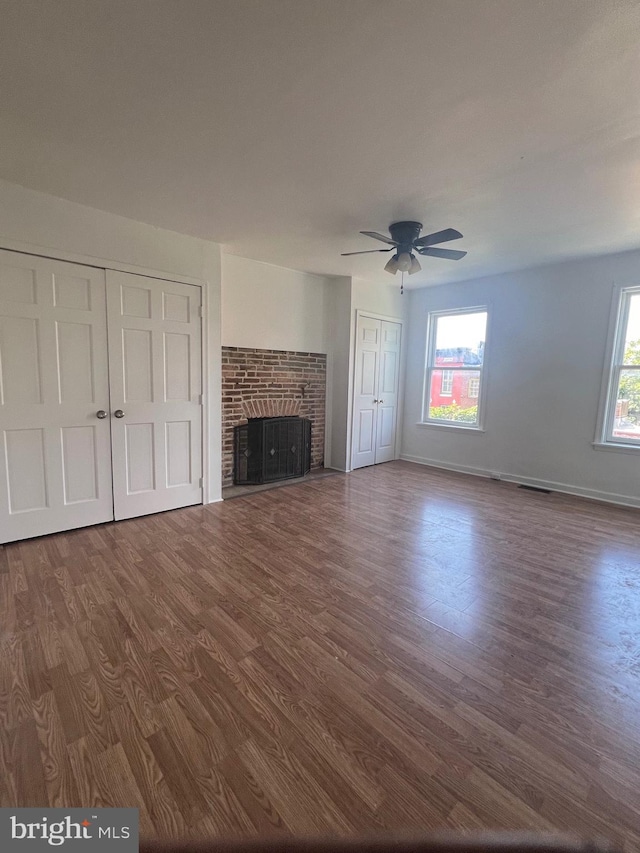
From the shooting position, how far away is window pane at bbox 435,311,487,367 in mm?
5238

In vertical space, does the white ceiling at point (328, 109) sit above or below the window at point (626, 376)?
above

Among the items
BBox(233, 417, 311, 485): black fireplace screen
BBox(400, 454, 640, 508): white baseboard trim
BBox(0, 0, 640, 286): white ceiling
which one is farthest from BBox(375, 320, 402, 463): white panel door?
BBox(0, 0, 640, 286): white ceiling

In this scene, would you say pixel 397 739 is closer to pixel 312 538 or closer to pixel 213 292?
pixel 312 538

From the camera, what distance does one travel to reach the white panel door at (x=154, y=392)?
3.29m

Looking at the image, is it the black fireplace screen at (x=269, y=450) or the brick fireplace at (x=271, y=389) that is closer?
the brick fireplace at (x=271, y=389)

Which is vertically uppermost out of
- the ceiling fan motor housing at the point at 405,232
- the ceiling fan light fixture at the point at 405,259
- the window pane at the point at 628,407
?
the ceiling fan motor housing at the point at 405,232

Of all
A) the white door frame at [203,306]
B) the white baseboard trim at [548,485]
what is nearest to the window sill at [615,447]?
the white baseboard trim at [548,485]

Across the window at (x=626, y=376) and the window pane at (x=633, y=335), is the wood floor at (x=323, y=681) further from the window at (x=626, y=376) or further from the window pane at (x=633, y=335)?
the window pane at (x=633, y=335)

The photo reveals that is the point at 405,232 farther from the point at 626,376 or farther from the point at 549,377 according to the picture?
the point at 626,376

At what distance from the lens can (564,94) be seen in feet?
5.69

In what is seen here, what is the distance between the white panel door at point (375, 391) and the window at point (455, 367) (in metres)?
0.51

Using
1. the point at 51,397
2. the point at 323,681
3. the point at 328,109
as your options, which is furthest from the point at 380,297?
the point at 323,681

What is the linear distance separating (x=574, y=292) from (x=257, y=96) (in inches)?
160

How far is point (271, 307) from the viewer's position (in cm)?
460
